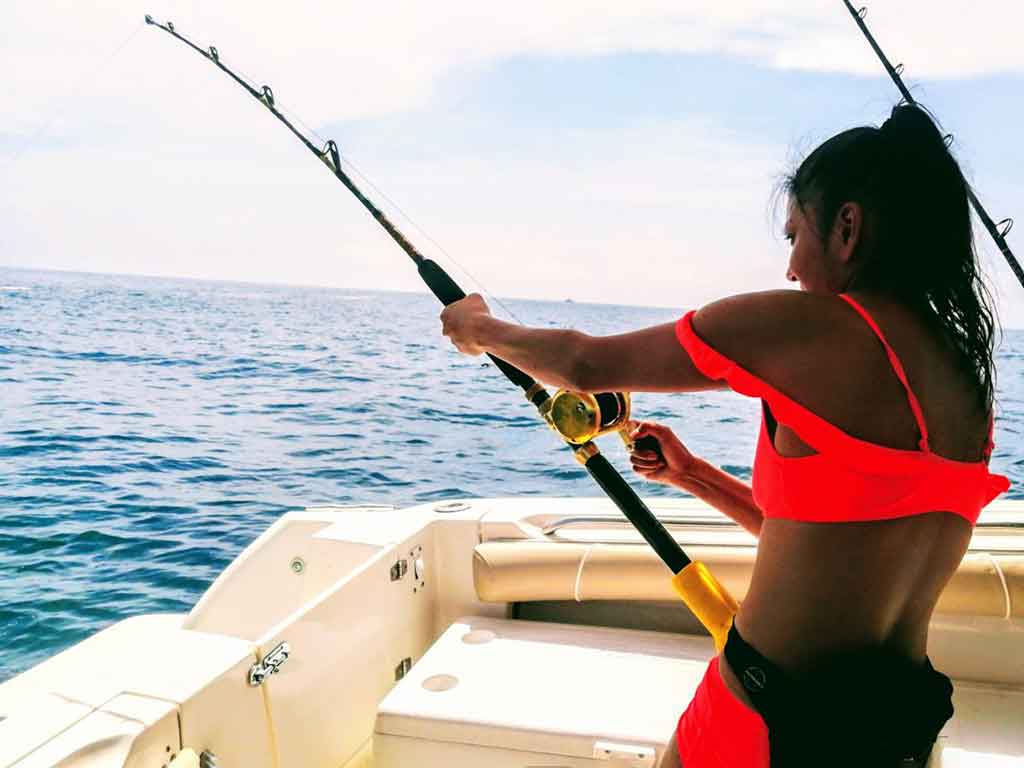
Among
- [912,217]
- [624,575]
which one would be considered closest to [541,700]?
[624,575]

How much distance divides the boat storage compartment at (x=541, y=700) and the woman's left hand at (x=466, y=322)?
3.27ft

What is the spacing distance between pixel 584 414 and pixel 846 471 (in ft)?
1.98

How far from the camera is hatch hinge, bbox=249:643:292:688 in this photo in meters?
1.95

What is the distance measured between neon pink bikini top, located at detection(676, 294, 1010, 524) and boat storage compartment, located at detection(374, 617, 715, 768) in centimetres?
100

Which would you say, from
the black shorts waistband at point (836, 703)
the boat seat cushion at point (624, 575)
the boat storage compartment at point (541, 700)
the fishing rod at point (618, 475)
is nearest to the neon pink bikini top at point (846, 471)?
the black shorts waistband at point (836, 703)

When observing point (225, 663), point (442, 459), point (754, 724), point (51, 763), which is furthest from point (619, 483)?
point (442, 459)

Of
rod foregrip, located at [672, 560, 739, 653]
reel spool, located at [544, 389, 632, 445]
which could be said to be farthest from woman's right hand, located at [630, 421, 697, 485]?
rod foregrip, located at [672, 560, 739, 653]

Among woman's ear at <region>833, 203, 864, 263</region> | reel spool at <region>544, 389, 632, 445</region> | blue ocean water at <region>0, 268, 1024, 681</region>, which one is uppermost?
woman's ear at <region>833, 203, 864, 263</region>

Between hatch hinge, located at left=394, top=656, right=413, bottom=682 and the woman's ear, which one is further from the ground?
the woman's ear

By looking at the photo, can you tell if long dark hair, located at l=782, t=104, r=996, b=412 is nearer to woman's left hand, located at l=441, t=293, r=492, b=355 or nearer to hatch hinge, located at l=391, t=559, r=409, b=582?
woman's left hand, located at l=441, t=293, r=492, b=355

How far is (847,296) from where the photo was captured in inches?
41.1

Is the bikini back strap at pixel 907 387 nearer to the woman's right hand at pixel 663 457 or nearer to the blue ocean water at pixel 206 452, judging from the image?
the woman's right hand at pixel 663 457

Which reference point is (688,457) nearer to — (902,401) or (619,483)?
(619,483)

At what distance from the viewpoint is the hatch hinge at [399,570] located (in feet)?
9.02
